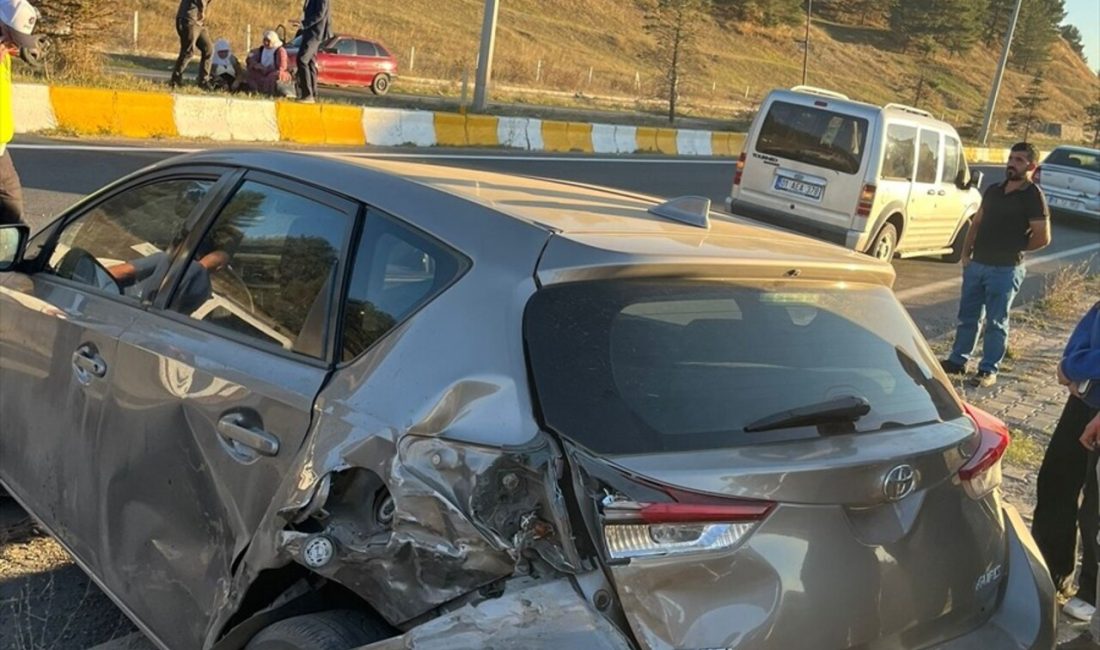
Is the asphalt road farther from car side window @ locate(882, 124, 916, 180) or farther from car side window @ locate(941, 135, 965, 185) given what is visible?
car side window @ locate(882, 124, 916, 180)

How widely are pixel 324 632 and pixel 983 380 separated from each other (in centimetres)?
658

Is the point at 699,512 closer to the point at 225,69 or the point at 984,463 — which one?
the point at 984,463

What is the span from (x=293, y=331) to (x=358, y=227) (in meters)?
0.32

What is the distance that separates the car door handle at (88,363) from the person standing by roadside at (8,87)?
2360 millimetres

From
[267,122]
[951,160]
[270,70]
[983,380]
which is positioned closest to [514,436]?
[983,380]

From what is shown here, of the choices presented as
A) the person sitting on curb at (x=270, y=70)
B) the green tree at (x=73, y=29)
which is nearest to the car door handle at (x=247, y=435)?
the green tree at (x=73, y=29)

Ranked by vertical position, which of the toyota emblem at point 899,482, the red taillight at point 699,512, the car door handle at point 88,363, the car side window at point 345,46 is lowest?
the car side window at point 345,46

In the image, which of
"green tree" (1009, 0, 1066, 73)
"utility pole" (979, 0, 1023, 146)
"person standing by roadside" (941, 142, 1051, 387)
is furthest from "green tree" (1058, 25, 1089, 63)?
"person standing by roadside" (941, 142, 1051, 387)

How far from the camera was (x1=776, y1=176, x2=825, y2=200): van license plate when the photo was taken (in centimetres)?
1166

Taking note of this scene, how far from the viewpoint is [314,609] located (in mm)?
2312

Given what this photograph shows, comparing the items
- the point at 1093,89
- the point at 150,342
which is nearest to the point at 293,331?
the point at 150,342

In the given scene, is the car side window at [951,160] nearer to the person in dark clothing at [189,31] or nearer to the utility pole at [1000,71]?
the person in dark clothing at [189,31]

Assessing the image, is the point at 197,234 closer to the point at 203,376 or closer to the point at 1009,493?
the point at 203,376

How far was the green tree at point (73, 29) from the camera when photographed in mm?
14625
